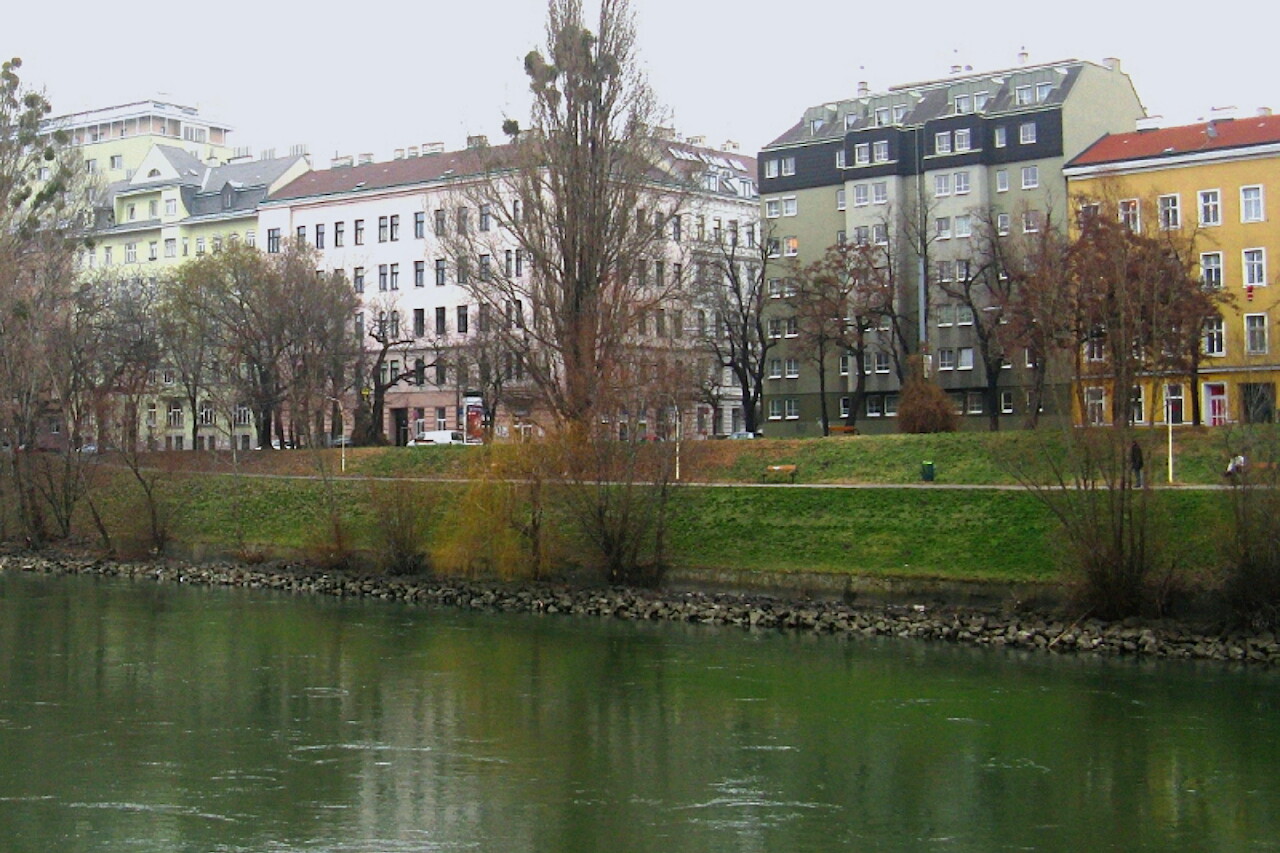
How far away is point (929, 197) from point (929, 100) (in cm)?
623

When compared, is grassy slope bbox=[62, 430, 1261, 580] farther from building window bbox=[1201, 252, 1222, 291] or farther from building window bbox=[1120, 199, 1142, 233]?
building window bbox=[1201, 252, 1222, 291]

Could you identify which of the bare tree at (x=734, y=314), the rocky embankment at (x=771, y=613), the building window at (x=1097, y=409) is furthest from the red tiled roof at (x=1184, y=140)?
the rocky embankment at (x=771, y=613)

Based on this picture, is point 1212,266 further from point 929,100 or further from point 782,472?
point 782,472

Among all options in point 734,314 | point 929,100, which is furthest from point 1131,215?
point 929,100

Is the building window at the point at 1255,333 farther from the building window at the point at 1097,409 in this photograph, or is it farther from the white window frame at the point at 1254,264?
the building window at the point at 1097,409

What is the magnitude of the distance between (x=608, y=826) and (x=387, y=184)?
227 ft

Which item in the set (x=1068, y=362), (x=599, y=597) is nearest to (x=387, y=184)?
(x=599, y=597)

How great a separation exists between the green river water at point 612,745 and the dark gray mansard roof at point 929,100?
45.6 m

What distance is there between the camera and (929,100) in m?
79.0

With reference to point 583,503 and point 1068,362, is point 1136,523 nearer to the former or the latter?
point 1068,362

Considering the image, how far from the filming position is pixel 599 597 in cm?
4228

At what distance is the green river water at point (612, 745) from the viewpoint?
1931cm

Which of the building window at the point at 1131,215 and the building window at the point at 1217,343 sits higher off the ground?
the building window at the point at 1131,215

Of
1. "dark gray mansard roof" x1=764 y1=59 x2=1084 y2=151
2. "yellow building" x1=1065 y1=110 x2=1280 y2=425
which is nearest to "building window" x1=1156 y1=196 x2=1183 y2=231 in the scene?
"yellow building" x1=1065 y1=110 x2=1280 y2=425
